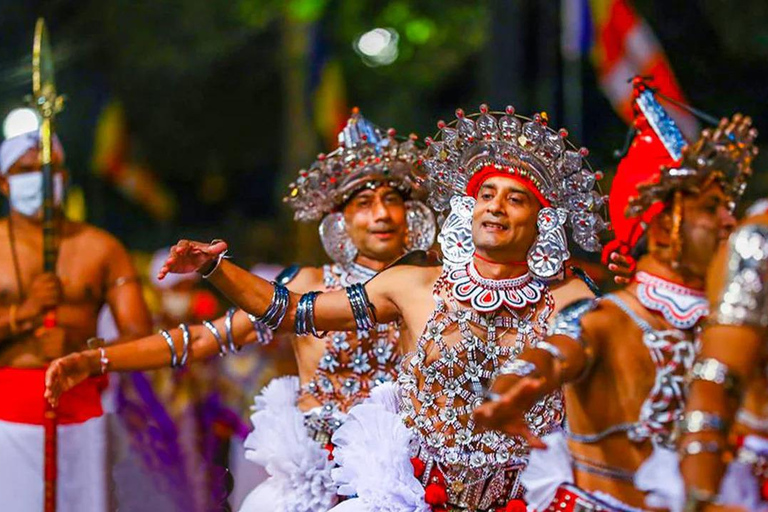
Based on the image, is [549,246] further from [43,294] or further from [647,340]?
[43,294]

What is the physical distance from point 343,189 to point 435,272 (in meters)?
1.23

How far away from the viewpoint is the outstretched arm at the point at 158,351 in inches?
249

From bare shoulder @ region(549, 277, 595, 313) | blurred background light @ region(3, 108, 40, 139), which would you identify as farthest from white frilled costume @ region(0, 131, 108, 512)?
bare shoulder @ region(549, 277, 595, 313)

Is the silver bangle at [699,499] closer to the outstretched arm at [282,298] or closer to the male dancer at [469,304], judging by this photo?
the male dancer at [469,304]

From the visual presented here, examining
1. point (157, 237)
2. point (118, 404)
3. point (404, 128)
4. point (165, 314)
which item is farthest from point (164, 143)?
point (118, 404)

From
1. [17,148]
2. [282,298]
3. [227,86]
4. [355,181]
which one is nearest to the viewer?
[282,298]

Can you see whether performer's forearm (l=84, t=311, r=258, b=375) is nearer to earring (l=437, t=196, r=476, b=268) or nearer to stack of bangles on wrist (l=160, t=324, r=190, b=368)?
stack of bangles on wrist (l=160, t=324, r=190, b=368)

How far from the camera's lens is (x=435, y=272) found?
5.58 meters

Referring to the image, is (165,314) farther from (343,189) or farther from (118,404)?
(343,189)

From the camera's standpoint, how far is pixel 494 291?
5336 millimetres

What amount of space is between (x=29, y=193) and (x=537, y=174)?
2945 mm

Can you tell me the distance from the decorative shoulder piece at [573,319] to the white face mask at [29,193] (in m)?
3.53

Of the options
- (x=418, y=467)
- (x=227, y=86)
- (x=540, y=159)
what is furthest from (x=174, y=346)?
(x=227, y=86)

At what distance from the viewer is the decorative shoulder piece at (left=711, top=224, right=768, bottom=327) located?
3883 millimetres
